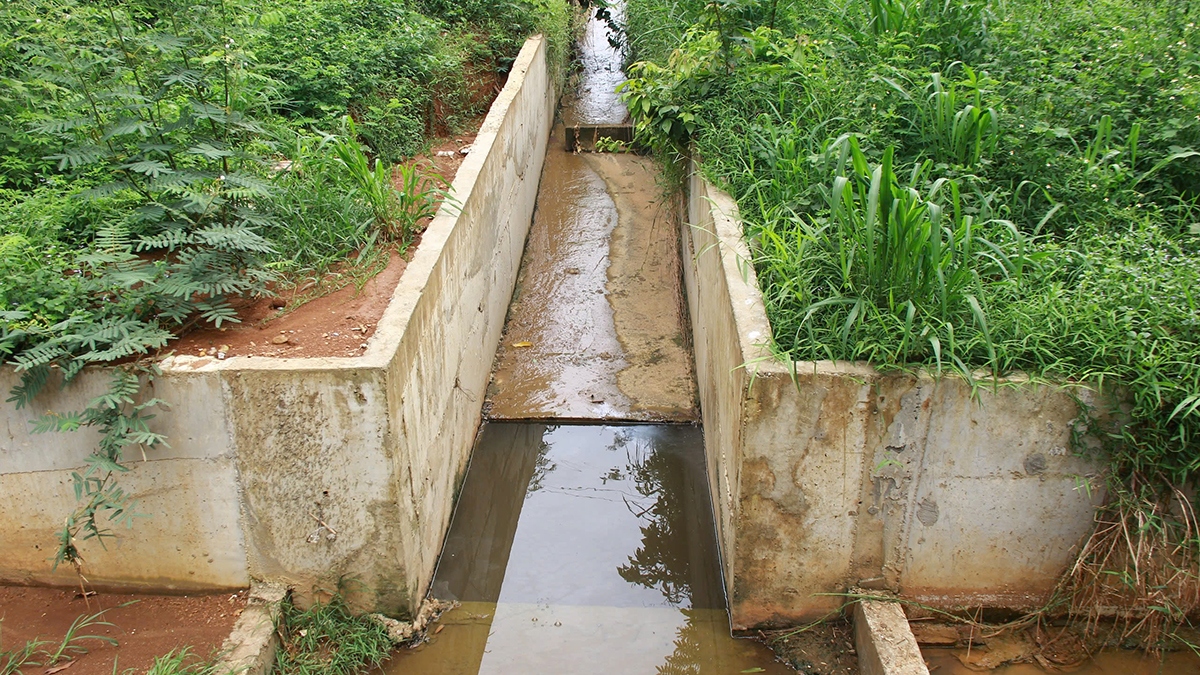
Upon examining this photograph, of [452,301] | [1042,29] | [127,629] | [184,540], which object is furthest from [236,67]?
[1042,29]

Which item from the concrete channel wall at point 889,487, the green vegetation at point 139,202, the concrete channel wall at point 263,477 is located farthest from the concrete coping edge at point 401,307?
the concrete channel wall at point 889,487

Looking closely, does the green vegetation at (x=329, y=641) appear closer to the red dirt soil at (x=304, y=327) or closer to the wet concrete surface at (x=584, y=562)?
the wet concrete surface at (x=584, y=562)

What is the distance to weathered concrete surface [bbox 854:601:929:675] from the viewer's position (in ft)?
9.11

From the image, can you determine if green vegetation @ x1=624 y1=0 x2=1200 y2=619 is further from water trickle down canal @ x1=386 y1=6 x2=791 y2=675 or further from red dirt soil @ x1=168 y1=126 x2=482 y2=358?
red dirt soil @ x1=168 y1=126 x2=482 y2=358

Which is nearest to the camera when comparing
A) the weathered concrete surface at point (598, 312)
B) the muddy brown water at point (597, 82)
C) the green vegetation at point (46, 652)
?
the green vegetation at point (46, 652)

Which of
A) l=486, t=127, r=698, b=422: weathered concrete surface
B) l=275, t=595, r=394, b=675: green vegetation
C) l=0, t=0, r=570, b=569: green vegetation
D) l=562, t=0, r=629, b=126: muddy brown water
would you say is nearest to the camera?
l=0, t=0, r=570, b=569: green vegetation

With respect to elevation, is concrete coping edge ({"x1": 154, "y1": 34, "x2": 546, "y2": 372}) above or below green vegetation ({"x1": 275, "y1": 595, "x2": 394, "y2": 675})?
above

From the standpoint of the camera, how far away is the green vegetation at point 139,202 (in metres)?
2.87

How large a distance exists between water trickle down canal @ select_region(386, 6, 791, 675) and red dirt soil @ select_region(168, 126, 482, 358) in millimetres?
1159

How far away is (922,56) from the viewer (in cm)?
447

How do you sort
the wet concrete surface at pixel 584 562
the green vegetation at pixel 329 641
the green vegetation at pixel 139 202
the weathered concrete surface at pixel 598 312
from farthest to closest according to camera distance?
the weathered concrete surface at pixel 598 312, the wet concrete surface at pixel 584 562, the green vegetation at pixel 329 641, the green vegetation at pixel 139 202

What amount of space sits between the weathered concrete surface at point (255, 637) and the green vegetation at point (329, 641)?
51 millimetres

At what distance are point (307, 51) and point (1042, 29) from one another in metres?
4.36

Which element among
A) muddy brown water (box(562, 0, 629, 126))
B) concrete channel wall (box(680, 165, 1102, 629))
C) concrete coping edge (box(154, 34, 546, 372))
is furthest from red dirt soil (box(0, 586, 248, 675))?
muddy brown water (box(562, 0, 629, 126))
